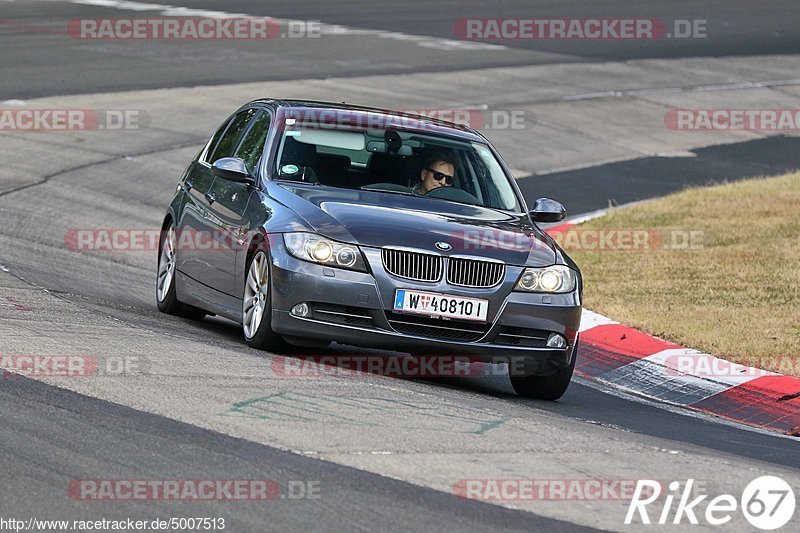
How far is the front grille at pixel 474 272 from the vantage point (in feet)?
30.0

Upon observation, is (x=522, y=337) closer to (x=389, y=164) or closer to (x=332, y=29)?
(x=389, y=164)

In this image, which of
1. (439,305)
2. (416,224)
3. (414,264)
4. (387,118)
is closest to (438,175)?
(387,118)

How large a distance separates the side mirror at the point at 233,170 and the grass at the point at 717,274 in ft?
11.5

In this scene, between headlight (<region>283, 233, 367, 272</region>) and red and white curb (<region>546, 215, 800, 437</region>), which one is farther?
red and white curb (<region>546, 215, 800, 437</region>)

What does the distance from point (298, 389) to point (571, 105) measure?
18355mm

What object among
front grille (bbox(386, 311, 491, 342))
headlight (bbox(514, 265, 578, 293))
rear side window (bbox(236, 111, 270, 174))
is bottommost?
front grille (bbox(386, 311, 491, 342))

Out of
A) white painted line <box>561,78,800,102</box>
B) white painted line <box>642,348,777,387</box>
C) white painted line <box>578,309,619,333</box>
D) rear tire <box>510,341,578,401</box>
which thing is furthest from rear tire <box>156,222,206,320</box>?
white painted line <box>561,78,800,102</box>

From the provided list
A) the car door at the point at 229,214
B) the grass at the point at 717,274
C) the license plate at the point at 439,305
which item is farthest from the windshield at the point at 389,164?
the grass at the point at 717,274

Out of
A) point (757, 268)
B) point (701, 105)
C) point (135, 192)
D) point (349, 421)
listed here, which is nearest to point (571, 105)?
point (701, 105)

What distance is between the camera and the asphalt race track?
6.32 meters

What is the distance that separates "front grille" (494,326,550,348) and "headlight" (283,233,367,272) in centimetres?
93

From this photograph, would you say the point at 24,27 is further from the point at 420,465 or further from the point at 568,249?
the point at 420,465

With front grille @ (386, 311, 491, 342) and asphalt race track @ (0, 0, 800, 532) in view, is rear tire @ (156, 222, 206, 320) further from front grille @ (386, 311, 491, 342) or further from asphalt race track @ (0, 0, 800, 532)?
front grille @ (386, 311, 491, 342)

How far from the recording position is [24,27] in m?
28.9
